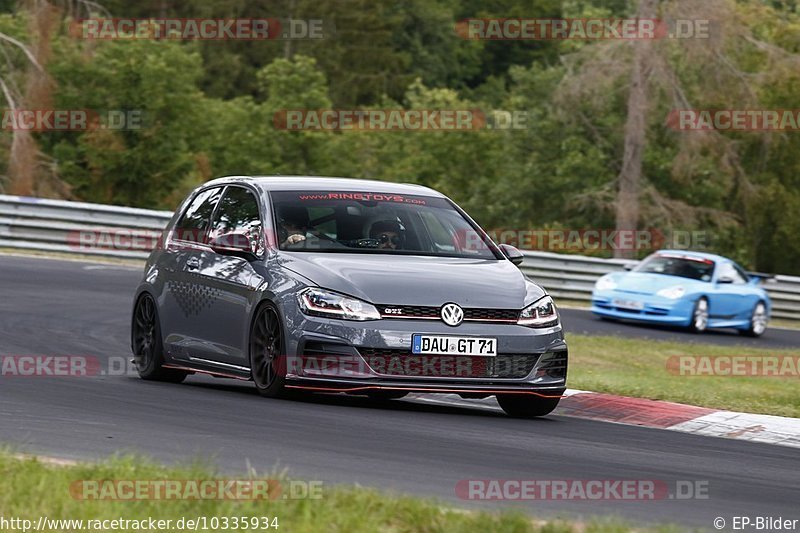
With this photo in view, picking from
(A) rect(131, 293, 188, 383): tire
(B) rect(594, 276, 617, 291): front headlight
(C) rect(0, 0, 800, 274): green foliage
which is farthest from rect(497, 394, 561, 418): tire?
(C) rect(0, 0, 800, 274): green foliage

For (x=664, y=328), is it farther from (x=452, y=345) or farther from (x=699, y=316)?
(x=452, y=345)

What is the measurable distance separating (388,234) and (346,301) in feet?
4.16

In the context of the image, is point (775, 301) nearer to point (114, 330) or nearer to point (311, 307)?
point (114, 330)

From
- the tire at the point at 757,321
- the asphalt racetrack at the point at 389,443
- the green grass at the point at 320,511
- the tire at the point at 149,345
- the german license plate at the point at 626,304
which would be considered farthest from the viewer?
the tire at the point at 757,321

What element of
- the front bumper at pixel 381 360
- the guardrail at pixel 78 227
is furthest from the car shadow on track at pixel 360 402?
the guardrail at pixel 78 227

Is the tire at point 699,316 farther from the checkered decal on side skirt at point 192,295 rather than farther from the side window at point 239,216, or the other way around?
the checkered decal on side skirt at point 192,295

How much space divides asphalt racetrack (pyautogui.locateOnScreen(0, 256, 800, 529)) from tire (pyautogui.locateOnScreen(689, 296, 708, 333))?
1566 centimetres

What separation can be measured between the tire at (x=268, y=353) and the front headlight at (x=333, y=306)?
25 centimetres

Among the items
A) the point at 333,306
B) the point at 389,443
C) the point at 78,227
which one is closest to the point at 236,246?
the point at 333,306

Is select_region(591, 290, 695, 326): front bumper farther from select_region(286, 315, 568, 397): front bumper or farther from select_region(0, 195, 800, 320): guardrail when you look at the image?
select_region(286, 315, 568, 397): front bumper

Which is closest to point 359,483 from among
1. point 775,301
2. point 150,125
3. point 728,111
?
point 775,301

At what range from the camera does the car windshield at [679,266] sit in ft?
90.9

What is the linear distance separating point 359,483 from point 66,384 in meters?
4.48

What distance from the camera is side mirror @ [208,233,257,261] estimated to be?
1116cm
